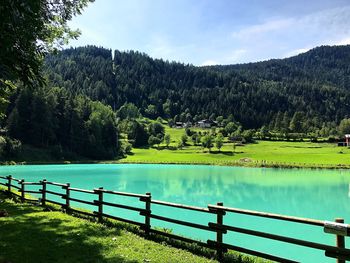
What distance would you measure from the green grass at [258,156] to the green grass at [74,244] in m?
79.9

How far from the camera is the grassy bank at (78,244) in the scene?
1043 centimetres

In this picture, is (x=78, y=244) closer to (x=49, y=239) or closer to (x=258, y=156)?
(x=49, y=239)

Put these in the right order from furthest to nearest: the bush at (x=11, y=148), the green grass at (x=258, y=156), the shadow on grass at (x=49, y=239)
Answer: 1. the bush at (x=11, y=148)
2. the green grass at (x=258, y=156)
3. the shadow on grass at (x=49, y=239)

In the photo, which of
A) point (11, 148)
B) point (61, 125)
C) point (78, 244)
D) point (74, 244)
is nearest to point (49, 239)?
point (74, 244)

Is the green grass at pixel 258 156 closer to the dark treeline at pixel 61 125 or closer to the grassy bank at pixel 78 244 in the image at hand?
the dark treeline at pixel 61 125

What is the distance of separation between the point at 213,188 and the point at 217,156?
3008 inches

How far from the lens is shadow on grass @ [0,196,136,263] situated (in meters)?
10.3

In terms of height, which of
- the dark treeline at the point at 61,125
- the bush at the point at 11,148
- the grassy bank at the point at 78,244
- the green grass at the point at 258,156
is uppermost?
the dark treeline at the point at 61,125

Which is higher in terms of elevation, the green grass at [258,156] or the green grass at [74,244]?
the green grass at [74,244]

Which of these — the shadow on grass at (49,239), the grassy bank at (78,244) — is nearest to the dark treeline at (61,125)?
the shadow on grass at (49,239)

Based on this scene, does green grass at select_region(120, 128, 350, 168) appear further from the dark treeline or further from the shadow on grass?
the shadow on grass

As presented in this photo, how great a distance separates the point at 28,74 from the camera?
40.4 ft

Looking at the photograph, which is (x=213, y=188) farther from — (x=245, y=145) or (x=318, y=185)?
(x=245, y=145)

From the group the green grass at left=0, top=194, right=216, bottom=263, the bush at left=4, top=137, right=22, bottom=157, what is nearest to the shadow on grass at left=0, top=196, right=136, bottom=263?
the green grass at left=0, top=194, right=216, bottom=263
